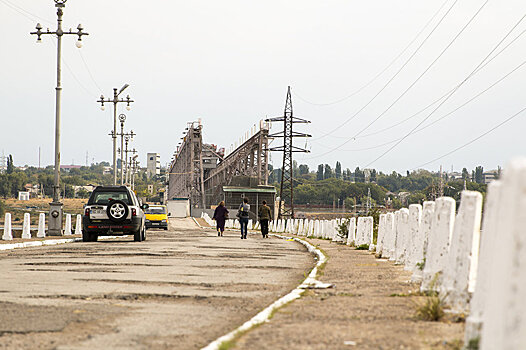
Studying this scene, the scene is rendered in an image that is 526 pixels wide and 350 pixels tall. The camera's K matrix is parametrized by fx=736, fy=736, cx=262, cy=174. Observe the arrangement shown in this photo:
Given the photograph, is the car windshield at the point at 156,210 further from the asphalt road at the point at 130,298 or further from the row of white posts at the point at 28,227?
the asphalt road at the point at 130,298

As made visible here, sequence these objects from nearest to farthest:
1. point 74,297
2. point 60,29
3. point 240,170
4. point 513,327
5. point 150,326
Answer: point 513,327 < point 150,326 < point 74,297 < point 60,29 < point 240,170

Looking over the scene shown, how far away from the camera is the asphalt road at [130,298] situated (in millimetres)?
5922

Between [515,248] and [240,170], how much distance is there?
122464 mm

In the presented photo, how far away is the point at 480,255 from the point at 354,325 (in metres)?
1.34

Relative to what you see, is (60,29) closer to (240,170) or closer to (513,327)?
(513,327)

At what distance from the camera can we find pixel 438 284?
744cm

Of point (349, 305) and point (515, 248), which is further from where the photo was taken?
point (349, 305)

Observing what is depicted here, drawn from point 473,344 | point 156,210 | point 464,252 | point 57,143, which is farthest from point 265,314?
point 156,210

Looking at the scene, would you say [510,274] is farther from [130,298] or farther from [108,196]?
[108,196]

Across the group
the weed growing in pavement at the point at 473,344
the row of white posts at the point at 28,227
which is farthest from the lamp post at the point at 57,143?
the weed growing in pavement at the point at 473,344

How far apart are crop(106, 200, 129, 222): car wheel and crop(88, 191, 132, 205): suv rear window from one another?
76cm

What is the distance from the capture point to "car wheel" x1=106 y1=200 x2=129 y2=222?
23469 mm

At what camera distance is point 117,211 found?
77.1 feet

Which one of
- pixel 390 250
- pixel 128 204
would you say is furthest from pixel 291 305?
pixel 128 204
